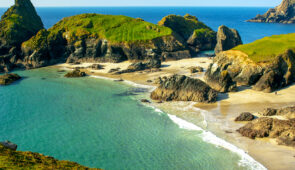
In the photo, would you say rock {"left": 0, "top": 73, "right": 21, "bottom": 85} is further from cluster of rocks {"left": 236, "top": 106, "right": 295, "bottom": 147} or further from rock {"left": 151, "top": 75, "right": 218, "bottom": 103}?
cluster of rocks {"left": 236, "top": 106, "right": 295, "bottom": 147}

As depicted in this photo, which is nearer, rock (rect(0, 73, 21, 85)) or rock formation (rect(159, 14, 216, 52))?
rock (rect(0, 73, 21, 85))

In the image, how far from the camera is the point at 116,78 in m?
60.7

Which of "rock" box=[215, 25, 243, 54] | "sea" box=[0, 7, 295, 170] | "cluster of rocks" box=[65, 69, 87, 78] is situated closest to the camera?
"sea" box=[0, 7, 295, 170]

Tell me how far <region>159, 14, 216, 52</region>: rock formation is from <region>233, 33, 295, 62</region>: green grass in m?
29.2

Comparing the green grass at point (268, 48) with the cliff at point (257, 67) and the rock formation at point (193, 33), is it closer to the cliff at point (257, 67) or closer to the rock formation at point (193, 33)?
the cliff at point (257, 67)

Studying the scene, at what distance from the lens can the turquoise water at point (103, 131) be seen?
2748 cm

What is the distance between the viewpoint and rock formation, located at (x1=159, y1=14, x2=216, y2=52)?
9012 centimetres

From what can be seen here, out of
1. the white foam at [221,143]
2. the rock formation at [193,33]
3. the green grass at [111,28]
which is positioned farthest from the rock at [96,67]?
the white foam at [221,143]

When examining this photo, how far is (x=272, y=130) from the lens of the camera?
30547 mm

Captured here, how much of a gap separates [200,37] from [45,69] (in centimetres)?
5330

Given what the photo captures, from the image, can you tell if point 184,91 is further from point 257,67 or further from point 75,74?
point 75,74

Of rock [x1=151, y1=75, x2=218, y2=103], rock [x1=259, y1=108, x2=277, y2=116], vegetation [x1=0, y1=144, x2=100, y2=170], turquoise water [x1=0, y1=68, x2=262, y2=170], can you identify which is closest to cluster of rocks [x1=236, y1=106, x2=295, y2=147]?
rock [x1=259, y1=108, x2=277, y2=116]

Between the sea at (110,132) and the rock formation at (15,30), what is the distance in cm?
2535

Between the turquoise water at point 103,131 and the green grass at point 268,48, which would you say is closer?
the turquoise water at point 103,131
